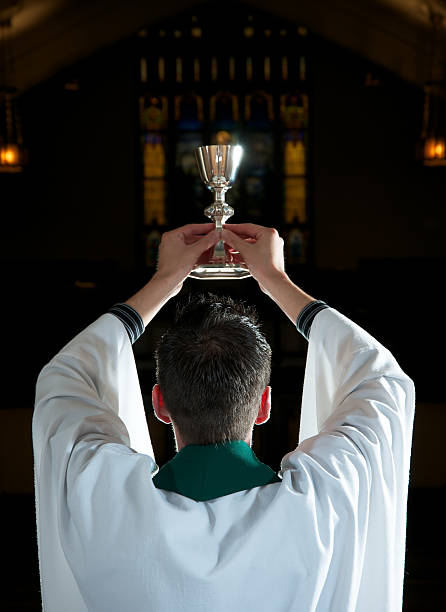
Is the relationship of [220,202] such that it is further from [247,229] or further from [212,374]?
[212,374]

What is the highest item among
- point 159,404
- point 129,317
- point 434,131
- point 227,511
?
point 434,131

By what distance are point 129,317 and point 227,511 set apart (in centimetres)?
48

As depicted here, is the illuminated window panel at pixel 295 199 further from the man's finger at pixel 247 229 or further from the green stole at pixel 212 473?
the green stole at pixel 212 473

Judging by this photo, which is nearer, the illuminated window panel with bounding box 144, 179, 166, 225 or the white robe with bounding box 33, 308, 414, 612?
the white robe with bounding box 33, 308, 414, 612

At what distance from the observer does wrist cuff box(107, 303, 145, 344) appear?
5.00 ft

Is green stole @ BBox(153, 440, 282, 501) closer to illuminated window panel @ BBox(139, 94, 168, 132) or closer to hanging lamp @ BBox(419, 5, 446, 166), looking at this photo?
hanging lamp @ BBox(419, 5, 446, 166)

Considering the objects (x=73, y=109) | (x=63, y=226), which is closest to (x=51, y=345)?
(x=63, y=226)

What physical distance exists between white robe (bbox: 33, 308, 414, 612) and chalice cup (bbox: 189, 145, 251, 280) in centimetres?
44

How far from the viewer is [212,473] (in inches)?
49.3

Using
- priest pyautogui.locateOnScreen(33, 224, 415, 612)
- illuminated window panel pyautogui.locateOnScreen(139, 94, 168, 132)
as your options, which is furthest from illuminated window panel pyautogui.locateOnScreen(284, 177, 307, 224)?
priest pyautogui.locateOnScreen(33, 224, 415, 612)

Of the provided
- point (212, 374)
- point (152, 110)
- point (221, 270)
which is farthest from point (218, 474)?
point (152, 110)

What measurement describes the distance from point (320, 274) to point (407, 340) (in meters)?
1.16

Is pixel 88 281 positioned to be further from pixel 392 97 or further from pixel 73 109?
pixel 392 97

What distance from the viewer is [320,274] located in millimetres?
7219
